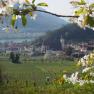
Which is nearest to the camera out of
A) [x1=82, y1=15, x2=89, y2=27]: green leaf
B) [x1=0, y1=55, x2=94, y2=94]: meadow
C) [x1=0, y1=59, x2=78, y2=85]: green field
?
[x1=82, y1=15, x2=89, y2=27]: green leaf

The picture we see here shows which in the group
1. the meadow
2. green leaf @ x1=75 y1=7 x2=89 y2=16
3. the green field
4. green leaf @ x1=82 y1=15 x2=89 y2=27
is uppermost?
green leaf @ x1=75 y1=7 x2=89 y2=16

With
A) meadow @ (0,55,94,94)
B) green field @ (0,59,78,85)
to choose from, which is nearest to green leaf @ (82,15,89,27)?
meadow @ (0,55,94,94)

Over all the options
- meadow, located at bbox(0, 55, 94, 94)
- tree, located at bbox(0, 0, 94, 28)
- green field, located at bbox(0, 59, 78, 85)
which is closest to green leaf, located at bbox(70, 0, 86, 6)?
tree, located at bbox(0, 0, 94, 28)

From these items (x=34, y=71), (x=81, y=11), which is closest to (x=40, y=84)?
(x=34, y=71)

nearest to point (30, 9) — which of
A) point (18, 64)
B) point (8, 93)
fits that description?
point (8, 93)

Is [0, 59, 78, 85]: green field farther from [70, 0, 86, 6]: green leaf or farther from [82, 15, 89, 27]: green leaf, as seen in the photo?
[82, 15, 89, 27]: green leaf

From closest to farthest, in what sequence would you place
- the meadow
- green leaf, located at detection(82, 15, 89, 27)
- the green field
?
green leaf, located at detection(82, 15, 89, 27) < the meadow < the green field

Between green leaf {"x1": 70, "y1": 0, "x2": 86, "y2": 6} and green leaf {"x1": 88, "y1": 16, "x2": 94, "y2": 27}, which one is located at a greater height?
green leaf {"x1": 70, "y1": 0, "x2": 86, "y2": 6}

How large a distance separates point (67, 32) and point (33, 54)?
9911mm

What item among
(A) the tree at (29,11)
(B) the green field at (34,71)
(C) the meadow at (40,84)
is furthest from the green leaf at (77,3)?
(B) the green field at (34,71)

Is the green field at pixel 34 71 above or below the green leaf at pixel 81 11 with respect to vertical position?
below

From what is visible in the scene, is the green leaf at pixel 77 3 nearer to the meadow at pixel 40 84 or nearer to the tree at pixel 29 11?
the tree at pixel 29 11

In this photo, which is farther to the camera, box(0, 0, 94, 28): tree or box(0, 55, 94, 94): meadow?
box(0, 55, 94, 94): meadow

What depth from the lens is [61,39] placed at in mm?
101812
